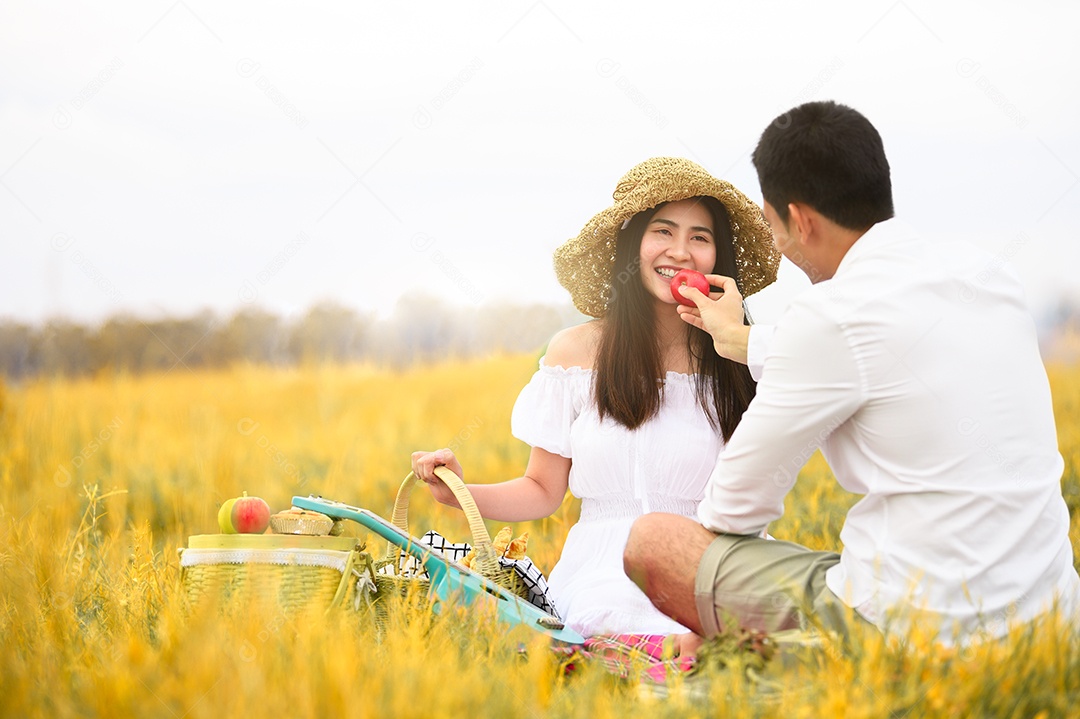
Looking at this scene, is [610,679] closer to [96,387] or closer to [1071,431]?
[1071,431]

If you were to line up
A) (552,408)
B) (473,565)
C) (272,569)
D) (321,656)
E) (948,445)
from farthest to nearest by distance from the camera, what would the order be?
(552,408) < (473,565) < (272,569) < (948,445) < (321,656)

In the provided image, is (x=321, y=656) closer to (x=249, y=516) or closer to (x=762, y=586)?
(x=249, y=516)

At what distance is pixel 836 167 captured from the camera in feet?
8.93

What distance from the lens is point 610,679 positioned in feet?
9.30

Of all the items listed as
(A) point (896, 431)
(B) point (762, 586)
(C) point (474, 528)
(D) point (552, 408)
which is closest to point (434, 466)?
(C) point (474, 528)

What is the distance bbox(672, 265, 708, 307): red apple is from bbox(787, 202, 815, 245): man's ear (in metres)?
0.64

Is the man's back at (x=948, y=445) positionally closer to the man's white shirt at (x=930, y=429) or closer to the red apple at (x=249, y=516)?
the man's white shirt at (x=930, y=429)

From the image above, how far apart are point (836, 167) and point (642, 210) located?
47.9 inches

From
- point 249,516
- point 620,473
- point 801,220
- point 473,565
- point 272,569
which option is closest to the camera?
point 801,220

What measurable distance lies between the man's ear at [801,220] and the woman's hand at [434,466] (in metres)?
1.40

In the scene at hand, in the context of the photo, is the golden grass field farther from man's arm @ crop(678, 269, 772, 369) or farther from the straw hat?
the straw hat

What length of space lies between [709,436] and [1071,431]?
18.1 feet

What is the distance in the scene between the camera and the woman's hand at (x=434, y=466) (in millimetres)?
3492

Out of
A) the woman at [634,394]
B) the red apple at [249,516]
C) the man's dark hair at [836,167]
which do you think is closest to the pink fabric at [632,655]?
the woman at [634,394]
